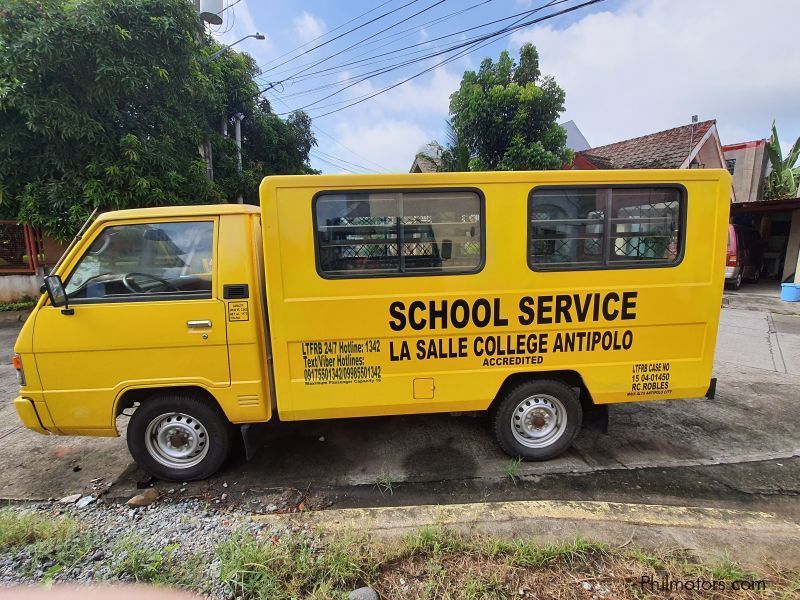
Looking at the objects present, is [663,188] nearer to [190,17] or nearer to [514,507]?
[514,507]

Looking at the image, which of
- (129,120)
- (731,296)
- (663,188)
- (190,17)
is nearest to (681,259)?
(663,188)

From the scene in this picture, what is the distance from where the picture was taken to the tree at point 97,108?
21.4 feet

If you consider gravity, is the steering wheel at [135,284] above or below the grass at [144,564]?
above

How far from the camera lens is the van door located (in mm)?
2775

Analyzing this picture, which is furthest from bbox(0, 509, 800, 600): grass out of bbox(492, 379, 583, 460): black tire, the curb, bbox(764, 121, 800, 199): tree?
bbox(764, 121, 800, 199): tree

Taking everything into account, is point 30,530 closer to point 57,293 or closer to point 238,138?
point 57,293

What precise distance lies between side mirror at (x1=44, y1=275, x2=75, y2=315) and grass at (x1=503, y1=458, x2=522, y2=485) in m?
3.40

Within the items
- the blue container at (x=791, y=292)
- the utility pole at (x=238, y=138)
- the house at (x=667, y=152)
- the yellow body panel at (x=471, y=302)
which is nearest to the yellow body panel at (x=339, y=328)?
the yellow body panel at (x=471, y=302)

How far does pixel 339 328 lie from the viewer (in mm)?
2885

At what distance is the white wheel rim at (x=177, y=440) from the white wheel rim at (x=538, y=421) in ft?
8.10

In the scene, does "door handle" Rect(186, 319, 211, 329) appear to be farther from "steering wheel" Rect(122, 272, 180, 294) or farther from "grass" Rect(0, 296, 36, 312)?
"grass" Rect(0, 296, 36, 312)

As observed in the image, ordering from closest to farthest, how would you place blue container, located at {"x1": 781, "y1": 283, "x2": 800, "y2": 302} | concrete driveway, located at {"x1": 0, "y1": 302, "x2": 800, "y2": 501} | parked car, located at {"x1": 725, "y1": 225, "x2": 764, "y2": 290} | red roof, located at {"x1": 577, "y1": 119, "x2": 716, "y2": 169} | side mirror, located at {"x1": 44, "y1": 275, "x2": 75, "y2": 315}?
side mirror, located at {"x1": 44, "y1": 275, "x2": 75, "y2": 315}, concrete driveway, located at {"x1": 0, "y1": 302, "x2": 800, "y2": 501}, blue container, located at {"x1": 781, "y1": 283, "x2": 800, "y2": 302}, parked car, located at {"x1": 725, "y1": 225, "x2": 764, "y2": 290}, red roof, located at {"x1": 577, "y1": 119, "x2": 716, "y2": 169}

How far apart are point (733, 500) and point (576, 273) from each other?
1.96m

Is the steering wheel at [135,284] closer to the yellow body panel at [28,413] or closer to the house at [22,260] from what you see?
the yellow body panel at [28,413]
